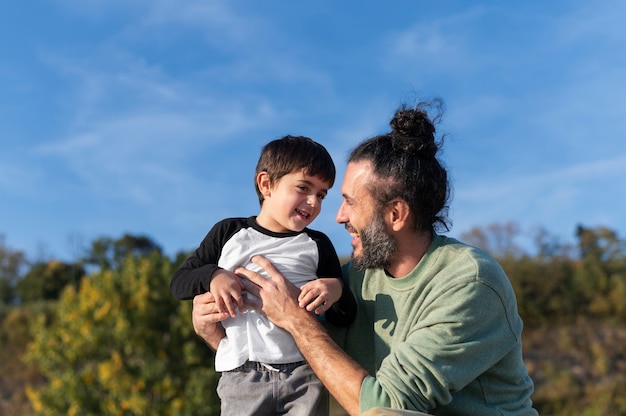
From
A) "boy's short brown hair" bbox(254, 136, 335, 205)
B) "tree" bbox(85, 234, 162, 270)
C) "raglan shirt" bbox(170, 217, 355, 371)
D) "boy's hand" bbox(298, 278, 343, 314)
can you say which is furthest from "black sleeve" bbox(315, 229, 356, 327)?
"tree" bbox(85, 234, 162, 270)

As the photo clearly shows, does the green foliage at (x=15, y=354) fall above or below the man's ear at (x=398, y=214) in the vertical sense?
above

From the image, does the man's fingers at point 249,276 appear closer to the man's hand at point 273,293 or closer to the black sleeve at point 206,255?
the man's hand at point 273,293

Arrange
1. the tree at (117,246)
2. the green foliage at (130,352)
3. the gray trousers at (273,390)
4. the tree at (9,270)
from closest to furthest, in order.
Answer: the gray trousers at (273,390), the green foliage at (130,352), the tree at (117,246), the tree at (9,270)

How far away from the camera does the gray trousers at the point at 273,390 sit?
2709 millimetres

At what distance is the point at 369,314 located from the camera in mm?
3143

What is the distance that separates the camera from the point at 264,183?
2.95 m

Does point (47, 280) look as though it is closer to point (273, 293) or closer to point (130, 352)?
point (130, 352)

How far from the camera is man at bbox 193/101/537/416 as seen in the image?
8.59ft

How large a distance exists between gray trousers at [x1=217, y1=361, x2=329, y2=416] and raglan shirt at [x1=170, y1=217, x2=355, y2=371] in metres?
0.04

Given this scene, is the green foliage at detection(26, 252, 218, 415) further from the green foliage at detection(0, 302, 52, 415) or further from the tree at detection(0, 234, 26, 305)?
the tree at detection(0, 234, 26, 305)

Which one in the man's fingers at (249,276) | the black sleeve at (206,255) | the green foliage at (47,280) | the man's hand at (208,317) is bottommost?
the man's hand at (208,317)

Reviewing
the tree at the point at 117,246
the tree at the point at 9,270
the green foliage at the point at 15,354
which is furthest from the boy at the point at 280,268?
the tree at the point at 9,270

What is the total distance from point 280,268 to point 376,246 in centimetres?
43

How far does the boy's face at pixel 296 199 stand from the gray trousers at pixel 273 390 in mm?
550
